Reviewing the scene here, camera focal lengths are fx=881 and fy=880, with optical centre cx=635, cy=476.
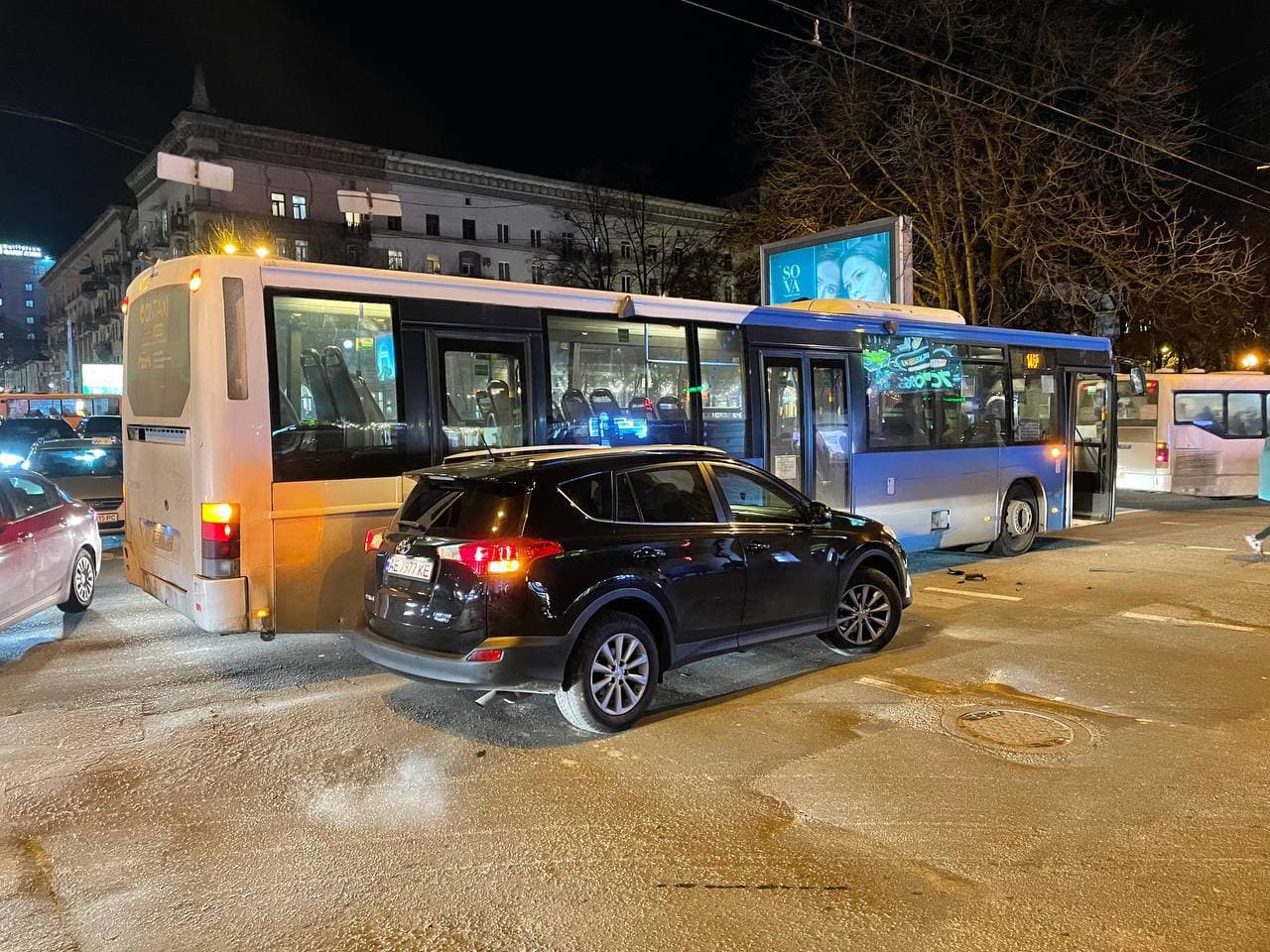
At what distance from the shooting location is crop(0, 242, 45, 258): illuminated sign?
551 ft

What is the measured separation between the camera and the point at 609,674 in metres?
5.44

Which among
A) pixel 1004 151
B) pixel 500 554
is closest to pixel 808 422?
pixel 500 554

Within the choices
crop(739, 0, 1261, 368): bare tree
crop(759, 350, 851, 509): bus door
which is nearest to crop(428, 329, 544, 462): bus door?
crop(759, 350, 851, 509): bus door

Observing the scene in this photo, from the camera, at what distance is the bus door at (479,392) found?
7324 mm

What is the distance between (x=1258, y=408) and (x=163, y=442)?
21.8 m

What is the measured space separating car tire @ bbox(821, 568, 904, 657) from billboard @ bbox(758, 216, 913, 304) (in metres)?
9.80

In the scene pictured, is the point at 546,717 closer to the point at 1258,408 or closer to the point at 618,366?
the point at 618,366

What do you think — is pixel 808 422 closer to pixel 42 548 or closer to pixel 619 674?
pixel 619 674

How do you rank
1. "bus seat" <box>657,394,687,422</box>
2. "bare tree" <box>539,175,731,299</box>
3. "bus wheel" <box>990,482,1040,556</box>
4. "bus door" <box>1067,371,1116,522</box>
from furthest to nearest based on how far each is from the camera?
"bare tree" <box>539,175,731,299</box> → "bus door" <box>1067,371,1116,522</box> → "bus wheel" <box>990,482,1040,556</box> → "bus seat" <box>657,394,687,422</box>

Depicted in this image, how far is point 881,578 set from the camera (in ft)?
23.7

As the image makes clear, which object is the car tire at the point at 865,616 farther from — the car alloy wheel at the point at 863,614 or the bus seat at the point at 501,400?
the bus seat at the point at 501,400

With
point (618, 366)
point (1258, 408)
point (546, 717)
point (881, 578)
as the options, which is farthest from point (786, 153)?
point (546, 717)

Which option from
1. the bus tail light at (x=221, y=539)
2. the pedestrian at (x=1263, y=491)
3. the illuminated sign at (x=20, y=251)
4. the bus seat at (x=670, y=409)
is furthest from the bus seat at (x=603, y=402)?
the illuminated sign at (x=20, y=251)

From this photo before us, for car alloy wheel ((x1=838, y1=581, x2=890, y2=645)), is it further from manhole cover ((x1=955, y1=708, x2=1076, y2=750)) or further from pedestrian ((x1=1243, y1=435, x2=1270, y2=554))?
pedestrian ((x1=1243, y1=435, x2=1270, y2=554))
